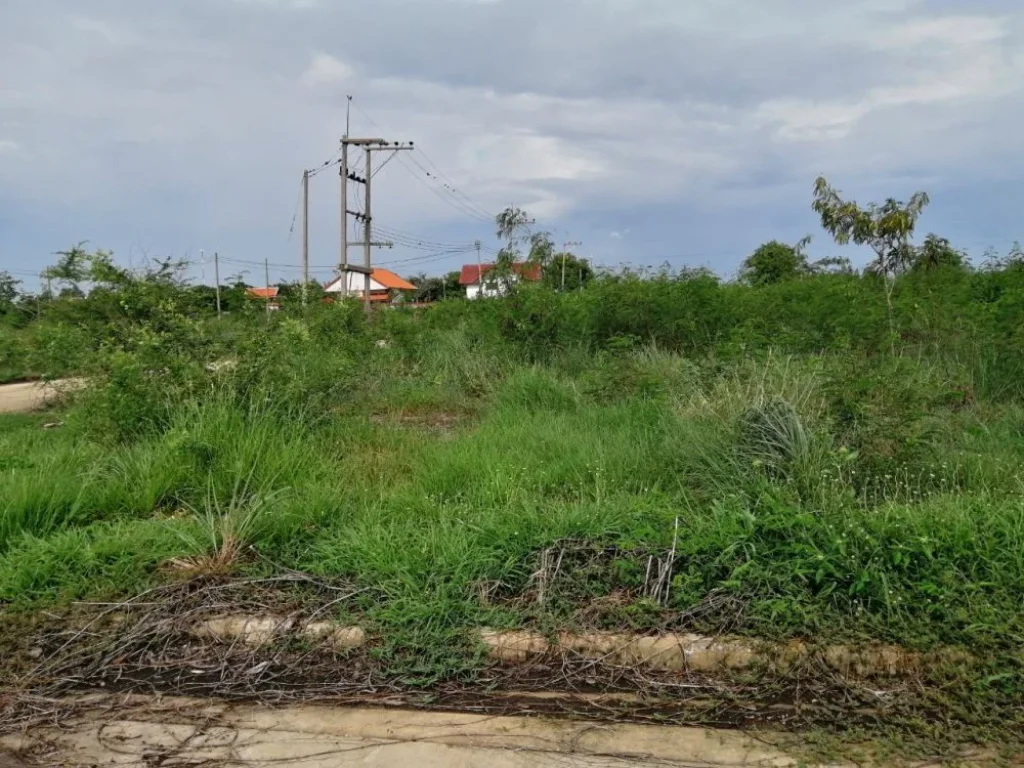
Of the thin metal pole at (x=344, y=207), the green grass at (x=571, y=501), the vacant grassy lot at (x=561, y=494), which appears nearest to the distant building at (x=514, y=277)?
the vacant grassy lot at (x=561, y=494)

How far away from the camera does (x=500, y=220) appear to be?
12.3 metres

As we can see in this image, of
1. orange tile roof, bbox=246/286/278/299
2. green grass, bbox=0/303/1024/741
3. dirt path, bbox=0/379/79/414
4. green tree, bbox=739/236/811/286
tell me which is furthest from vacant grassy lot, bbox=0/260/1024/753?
green tree, bbox=739/236/811/286

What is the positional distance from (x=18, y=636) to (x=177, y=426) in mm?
1896

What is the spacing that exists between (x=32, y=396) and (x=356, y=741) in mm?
10237

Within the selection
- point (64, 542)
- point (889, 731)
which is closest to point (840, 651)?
point (889, 731)

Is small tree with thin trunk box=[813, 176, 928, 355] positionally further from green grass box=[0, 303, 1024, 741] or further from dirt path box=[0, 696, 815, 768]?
dirt path box=[0, 696, 815, 768]

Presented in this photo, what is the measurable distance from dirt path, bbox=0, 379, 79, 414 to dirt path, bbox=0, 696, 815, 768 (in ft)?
17.3

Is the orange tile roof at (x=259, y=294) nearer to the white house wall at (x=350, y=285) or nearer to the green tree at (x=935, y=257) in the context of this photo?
the white house wall at (x=350, y=285)

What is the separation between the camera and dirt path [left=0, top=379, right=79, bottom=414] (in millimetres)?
7777

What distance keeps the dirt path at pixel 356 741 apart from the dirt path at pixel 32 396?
5.26 meters

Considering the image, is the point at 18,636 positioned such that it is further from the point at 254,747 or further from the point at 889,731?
the point at 889,731

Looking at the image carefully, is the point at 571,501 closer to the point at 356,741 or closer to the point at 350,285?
the point at 356,741

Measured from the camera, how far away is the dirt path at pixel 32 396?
306 inches

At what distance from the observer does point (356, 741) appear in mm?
2604
